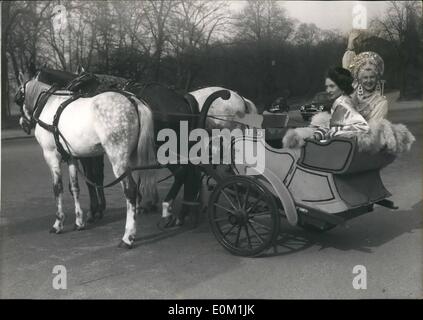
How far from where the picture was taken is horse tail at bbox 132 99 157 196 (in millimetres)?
4555

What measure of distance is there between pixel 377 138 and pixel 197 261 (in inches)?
73.7

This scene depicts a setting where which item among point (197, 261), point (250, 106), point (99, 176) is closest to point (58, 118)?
point (99, 176)

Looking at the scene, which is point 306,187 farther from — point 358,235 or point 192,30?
point 192,30

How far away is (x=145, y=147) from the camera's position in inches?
180

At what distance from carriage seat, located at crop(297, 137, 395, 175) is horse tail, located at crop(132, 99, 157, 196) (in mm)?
1518

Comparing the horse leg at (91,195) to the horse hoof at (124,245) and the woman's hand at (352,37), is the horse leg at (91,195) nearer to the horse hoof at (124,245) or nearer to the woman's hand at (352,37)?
the horse hoof at (124,245)

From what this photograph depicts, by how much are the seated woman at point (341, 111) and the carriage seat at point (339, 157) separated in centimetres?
17

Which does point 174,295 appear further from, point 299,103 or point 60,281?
point 299,103

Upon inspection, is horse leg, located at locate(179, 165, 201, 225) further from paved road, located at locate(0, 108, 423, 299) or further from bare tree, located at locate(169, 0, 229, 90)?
bare tree, located at locate(169, 0, 229, 90)

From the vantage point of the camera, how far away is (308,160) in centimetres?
396

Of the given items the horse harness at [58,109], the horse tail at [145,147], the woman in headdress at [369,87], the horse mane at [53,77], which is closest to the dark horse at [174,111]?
the horse tail at [145,147]

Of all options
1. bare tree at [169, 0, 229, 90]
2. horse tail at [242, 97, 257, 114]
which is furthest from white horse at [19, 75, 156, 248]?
horse tail at [242, 97, 257, 114]

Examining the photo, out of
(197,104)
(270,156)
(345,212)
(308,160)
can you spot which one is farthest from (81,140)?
(345,212)

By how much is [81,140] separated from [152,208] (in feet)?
5.41
